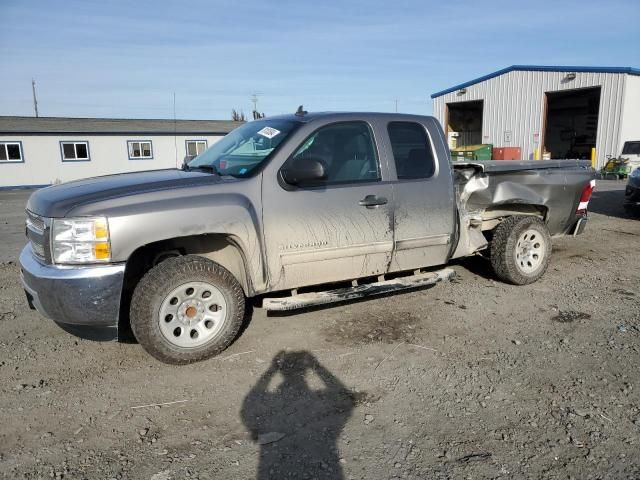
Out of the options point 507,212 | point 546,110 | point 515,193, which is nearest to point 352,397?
point 515,193

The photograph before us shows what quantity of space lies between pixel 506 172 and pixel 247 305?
10.8ft

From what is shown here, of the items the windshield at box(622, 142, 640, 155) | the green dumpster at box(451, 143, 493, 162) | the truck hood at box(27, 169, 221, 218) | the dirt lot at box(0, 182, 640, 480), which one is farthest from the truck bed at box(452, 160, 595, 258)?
the green dumpster at box(451, 143, 493, 162)

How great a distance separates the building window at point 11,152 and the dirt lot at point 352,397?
25.1 m

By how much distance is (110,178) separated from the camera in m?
4.23

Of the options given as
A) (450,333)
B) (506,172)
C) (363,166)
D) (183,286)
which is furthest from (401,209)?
(183,286)

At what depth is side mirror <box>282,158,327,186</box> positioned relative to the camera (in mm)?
3889

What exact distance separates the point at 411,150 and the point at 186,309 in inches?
102

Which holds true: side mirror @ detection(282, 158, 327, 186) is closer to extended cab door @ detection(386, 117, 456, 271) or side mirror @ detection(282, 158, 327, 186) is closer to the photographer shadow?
extended cab door @ detection(386, 117, 456, 271)

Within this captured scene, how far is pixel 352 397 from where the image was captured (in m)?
3.30

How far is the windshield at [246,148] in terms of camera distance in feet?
13.6

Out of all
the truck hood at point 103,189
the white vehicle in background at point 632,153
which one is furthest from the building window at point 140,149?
the truck hood at point 103,189

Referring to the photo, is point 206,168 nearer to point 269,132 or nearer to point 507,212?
point 269,132

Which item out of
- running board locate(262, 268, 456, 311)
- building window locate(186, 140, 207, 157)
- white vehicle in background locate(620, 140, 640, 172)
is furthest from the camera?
building window locate(186, 140, 207, 157)

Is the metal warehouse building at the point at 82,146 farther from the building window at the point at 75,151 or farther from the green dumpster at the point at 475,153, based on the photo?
the green dumpster at the point at 475,153
